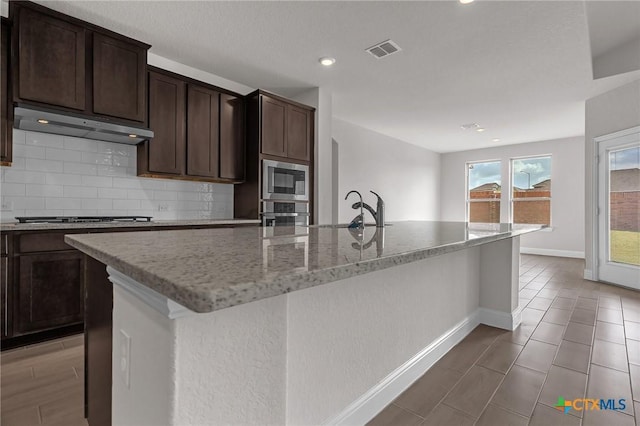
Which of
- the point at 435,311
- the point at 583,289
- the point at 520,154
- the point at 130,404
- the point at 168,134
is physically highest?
the point at 520,154

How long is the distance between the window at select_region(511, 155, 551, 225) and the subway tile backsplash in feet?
24.1

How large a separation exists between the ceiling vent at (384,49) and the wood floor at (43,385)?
134 inches

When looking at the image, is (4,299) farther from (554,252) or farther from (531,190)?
(531,190)

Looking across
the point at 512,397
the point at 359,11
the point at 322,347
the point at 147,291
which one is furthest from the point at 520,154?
the point at 147,291

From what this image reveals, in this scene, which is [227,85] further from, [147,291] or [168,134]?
[147,291]

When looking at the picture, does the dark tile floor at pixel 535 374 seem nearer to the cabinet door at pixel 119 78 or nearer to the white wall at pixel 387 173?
the cabinet door at pixel 119 78

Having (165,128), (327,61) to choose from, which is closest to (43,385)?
(165,128)

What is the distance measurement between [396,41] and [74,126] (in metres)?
2.88

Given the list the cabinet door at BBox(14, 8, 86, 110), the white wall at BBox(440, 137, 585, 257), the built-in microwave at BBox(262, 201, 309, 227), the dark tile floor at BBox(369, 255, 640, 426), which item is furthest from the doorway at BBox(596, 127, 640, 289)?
the cabinet door at BBox(14, 8, 86, 110)

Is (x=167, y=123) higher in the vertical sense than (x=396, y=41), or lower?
lower

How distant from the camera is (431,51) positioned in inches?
122

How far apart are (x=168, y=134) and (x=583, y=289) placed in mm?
5300

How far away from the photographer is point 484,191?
320 inches

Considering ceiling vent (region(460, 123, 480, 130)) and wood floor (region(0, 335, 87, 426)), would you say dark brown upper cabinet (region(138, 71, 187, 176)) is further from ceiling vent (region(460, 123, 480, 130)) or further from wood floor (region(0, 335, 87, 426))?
ceiling vent (region(460, 123, 480, 130))
